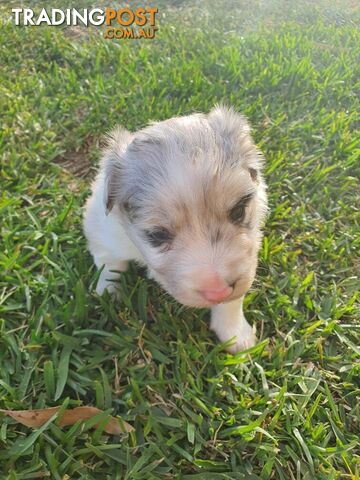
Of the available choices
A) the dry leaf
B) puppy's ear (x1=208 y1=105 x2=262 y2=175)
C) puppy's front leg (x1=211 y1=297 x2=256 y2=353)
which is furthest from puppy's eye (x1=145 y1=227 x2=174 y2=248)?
the dry leaf

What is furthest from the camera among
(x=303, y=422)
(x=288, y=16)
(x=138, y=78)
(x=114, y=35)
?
(x=288, y=16)

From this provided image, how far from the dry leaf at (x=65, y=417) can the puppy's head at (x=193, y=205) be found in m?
0.75

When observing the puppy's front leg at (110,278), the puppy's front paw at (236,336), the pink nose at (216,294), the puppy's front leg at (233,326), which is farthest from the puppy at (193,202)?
the puppy's front leg at (110,278)

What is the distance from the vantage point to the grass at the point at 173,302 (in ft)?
7.87

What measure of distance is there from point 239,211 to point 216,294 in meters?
0.45

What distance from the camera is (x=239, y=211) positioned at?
2.34 metres

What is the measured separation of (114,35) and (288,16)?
247cm

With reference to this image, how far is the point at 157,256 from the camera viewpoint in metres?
2.41

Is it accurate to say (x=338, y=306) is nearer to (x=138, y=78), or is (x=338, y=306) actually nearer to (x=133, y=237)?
(x=133, y=237)

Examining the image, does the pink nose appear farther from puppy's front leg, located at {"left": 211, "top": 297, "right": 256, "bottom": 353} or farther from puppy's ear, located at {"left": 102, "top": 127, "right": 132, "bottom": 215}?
puppy's ear, located at {"left": 102, "top": 127, "right": 132, "bottom": 215}

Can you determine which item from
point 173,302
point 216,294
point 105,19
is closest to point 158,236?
point 216,294

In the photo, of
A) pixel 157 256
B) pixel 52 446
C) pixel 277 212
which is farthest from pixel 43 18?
pixel 52 446

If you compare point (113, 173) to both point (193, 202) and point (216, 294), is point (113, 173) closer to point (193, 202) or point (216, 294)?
point (193, 202)

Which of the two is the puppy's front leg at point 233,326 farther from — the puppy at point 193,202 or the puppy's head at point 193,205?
the puppy's head at point 193,205
